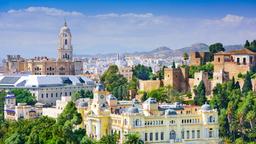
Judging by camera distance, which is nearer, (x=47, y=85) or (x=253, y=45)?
(x=253, y=45)

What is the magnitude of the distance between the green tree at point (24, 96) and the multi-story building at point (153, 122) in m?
9.27

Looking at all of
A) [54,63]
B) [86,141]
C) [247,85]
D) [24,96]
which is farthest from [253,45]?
[86,141]

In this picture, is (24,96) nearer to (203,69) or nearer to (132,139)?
(203,69)

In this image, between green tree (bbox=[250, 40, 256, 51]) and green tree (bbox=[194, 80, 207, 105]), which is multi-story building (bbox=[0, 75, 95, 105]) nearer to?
green tree (bbox=[194, 80, 207, 105])

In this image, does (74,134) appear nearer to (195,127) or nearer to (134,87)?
(195,127)

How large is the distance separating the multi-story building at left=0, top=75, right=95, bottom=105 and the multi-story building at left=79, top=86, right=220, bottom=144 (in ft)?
37.1

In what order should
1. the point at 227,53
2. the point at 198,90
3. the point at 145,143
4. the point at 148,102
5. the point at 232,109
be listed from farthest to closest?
1. the point at 227,53
2. the point at 198,90
3. the point at 232,109
4. the point at 148,102
5. the point at 145,143

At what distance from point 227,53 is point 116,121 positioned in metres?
11.6

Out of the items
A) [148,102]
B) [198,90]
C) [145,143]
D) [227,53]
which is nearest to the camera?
[145,143]

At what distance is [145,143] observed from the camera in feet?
79.9

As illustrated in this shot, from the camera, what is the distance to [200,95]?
31.1 metres

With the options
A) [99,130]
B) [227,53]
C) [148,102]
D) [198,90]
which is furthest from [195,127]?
[227,53]

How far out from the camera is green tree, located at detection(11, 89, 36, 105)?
35231 mm

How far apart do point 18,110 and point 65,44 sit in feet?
63.3
